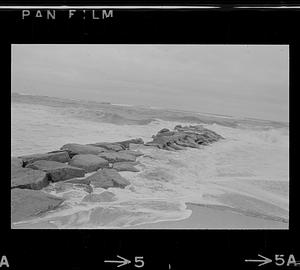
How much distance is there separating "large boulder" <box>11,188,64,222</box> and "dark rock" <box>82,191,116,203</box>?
0.11m

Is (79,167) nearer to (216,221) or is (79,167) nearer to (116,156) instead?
(116,156)

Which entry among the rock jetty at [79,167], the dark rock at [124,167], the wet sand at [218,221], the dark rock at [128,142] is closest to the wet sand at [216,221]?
the wet sand at [218,221]

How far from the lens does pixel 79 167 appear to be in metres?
1.83

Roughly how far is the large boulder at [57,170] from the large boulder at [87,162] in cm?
2

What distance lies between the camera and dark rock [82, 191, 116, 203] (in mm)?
1812

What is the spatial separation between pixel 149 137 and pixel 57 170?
16.2 inches

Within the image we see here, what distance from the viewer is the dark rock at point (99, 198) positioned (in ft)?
5.94

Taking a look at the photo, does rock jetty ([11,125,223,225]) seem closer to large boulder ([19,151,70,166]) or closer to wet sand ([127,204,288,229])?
large boulder ([19,151,70,166])
